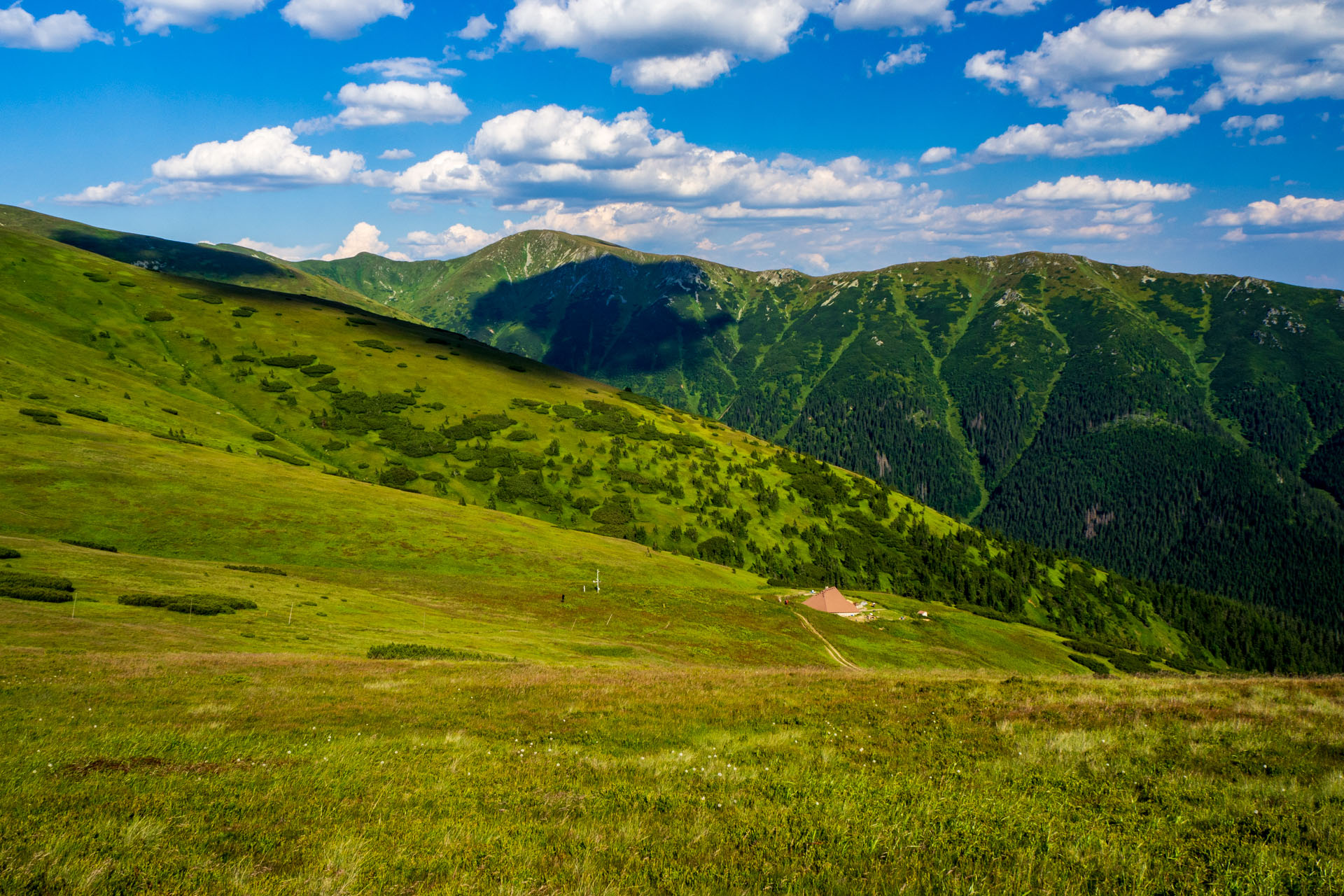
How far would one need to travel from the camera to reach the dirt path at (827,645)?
73.7 meters

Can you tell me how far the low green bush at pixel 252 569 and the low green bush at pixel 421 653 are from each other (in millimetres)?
28498

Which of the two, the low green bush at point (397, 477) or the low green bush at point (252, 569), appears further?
the low green bush at point (397, 477)

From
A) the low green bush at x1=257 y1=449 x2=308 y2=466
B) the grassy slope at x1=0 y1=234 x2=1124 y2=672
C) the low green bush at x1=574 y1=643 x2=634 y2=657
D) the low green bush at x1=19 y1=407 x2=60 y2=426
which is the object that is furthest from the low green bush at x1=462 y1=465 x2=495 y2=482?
the low green bush at x1=574 y1=643 x2=634 y2=657

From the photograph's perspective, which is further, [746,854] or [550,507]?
[550,507]

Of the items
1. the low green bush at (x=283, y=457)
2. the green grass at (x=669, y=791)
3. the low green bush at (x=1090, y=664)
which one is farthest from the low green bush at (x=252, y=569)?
the low green bush at (x=1090, y=664)

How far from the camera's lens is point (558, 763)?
1241 cm

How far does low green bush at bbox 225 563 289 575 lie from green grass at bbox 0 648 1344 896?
1728 inches

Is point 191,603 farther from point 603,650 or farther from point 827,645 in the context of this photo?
point 827,645

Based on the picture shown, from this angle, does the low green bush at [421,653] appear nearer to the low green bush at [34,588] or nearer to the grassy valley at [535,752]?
the grassy valley at [535,752]

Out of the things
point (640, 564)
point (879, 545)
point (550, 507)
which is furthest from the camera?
point (879, 545)

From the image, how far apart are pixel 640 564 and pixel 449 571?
104ft

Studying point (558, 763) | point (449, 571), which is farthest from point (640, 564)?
point (558, 763)

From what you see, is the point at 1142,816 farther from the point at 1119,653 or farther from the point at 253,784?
the point at 1119,653

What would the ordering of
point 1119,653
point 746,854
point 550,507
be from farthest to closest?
point 550,507 → point 1119,653 → point 746,854
